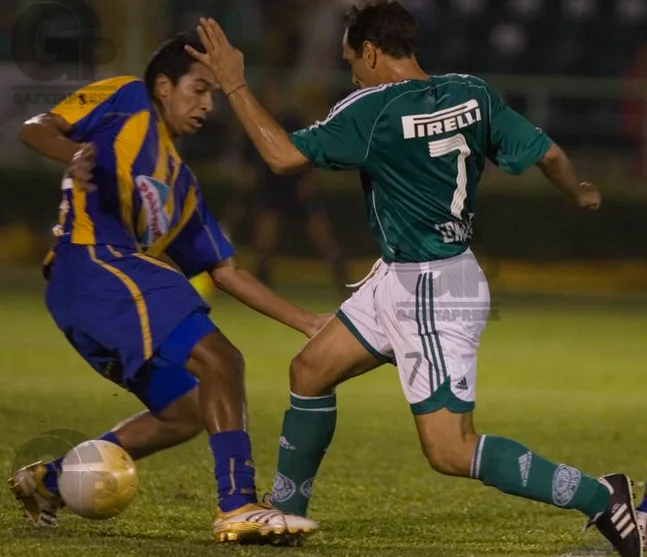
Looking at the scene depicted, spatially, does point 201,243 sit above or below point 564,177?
below

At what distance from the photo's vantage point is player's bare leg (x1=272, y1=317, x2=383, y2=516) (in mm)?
5156

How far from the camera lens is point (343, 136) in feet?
16.1

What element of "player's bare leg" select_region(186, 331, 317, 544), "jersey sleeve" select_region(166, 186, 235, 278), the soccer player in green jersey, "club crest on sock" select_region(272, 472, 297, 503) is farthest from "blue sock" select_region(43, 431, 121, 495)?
the soccer player in green jersey

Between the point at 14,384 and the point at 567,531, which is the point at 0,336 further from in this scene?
the point at 567,531

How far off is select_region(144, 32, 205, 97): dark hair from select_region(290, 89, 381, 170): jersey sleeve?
764 millimetres

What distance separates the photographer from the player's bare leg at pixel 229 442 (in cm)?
511

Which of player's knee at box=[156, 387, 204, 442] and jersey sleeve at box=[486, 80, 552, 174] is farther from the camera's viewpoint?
player's knee at box=[156, 387, 204, 442]

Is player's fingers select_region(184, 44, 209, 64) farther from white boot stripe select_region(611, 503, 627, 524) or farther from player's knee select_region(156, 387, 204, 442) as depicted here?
white boot stripe select_region(611, 503, 627, 524)

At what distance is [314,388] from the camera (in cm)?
523

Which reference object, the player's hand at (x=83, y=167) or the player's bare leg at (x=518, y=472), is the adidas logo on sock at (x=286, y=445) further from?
the player's hand at (x=83, y=167)

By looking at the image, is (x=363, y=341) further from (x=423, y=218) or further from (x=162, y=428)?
(x=162, y=428)

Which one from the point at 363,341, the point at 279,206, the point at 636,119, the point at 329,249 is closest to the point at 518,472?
the point at 363,341

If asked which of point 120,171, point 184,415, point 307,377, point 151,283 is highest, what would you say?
point 120,171

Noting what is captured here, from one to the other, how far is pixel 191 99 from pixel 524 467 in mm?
1804
